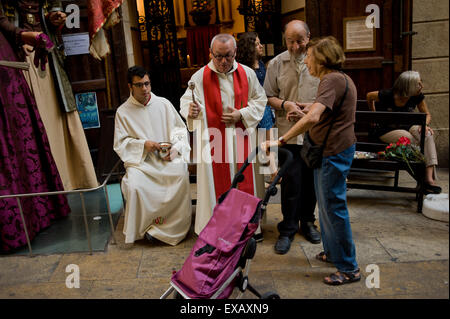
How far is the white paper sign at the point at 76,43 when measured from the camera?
15.1 feet

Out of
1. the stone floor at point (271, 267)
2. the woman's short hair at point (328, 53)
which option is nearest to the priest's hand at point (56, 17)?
the stone floor at point (271, 267)

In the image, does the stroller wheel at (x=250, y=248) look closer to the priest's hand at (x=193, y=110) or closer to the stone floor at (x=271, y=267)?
the stone floor at (x=271, y=267)

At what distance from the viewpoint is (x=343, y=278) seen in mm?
2639

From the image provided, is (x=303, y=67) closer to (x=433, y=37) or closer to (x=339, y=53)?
(x=339, y=53)

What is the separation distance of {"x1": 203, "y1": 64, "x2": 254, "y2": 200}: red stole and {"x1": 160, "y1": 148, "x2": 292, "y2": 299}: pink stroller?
1.00 metres

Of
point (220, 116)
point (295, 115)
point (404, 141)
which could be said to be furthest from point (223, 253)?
point (404, 141)

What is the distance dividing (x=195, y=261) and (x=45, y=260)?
1.60 metres

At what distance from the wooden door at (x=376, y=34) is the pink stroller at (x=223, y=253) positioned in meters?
3.14

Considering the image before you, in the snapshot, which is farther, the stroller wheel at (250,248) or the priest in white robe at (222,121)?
the priest in white robe at (222,121)

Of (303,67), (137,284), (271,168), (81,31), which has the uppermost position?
(81,31)

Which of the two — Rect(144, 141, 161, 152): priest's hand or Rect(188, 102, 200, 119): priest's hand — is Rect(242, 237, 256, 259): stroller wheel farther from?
Rect(144, 141, 161, 152): priest's hand

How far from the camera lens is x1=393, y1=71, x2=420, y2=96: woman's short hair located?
13.2 ft
